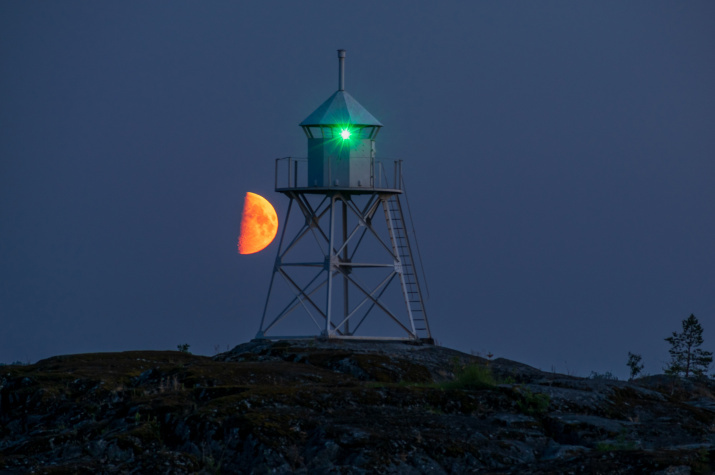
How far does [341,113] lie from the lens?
46.2 m

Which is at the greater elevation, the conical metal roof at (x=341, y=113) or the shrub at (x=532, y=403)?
the conical metal roof at (x=341, y=113)

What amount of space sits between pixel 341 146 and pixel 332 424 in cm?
Result: 2433

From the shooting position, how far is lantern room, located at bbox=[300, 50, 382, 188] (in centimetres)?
4578

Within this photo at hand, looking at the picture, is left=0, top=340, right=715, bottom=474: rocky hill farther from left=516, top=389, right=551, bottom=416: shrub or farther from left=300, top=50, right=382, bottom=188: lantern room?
left=300, top=50, right=382, bottom=188: lantern room

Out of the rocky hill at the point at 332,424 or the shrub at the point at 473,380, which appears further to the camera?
the shrub at the point at 473,380

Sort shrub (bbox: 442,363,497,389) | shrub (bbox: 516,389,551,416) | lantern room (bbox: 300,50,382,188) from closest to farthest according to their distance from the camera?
shrub (bbox: 516,389,551,416) → shrub (bbox: 442,363,497,389) → lantern room (bbox: 300,50,382,188)

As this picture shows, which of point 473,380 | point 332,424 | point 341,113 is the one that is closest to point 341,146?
point 341,113

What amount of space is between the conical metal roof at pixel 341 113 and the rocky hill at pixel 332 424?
16213 mm

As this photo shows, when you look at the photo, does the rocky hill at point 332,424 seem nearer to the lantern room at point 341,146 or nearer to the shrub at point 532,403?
the shrub at point 532,403

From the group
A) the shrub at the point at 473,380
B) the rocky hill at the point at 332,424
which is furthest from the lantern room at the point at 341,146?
the shrub at the point at 473,380

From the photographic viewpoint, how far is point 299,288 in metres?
47.8

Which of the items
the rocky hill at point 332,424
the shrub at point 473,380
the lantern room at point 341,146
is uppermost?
the lantern room at point 341,146

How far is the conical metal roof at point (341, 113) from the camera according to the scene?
45969 mm

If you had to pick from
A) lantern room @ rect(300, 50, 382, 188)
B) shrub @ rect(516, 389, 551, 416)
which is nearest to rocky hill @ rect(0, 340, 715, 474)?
shrub @ rect(516, 389, 551, 416)
